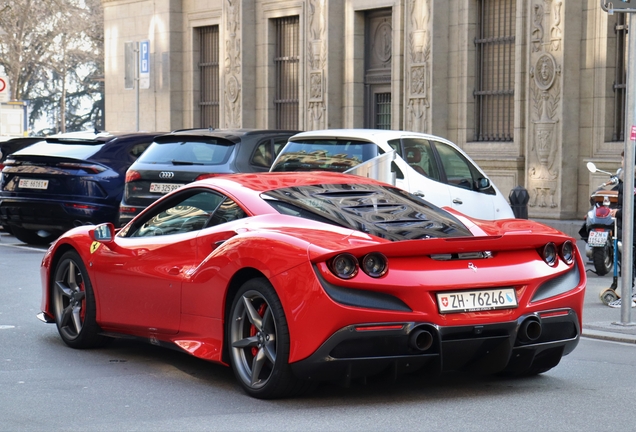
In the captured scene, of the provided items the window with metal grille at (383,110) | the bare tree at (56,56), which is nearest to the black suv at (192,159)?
the window with metal grille at (383,110)

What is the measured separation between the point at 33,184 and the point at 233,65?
1266 cm

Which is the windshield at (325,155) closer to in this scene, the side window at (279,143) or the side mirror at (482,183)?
the side window at (279,143)

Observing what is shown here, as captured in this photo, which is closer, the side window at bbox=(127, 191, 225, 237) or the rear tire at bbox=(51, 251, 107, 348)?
the side window at bbox=(127, 191, 225, 237)

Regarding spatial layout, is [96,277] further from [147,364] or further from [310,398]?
[310,398]

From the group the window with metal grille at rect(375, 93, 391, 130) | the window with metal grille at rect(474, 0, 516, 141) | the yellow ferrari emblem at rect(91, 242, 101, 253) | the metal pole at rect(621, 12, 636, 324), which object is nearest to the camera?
the yellow ferrari emblem at rect(91, 242, 101, 253)

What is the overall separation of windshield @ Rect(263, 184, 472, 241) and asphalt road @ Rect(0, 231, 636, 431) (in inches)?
37.4

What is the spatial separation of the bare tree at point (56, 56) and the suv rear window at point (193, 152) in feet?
118

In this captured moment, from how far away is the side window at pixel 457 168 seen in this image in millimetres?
14211

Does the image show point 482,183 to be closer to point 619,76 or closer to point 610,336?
point 610,336

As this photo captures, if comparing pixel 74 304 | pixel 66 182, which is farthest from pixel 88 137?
pixel 74 304

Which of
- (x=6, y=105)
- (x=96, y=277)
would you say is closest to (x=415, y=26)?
(x=96, y=277)

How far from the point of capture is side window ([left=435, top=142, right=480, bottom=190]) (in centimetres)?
1421

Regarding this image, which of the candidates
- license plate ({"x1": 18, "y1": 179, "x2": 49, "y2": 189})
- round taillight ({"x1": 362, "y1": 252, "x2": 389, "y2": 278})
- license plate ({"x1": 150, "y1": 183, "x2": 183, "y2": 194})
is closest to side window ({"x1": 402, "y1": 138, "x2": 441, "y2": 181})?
license plate ({"x1": 150, "y1": 183, "x2": 183, "y2": 194})

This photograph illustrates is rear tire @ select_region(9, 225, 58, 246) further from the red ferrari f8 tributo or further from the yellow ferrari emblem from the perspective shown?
the red ferrari f8 tributo
